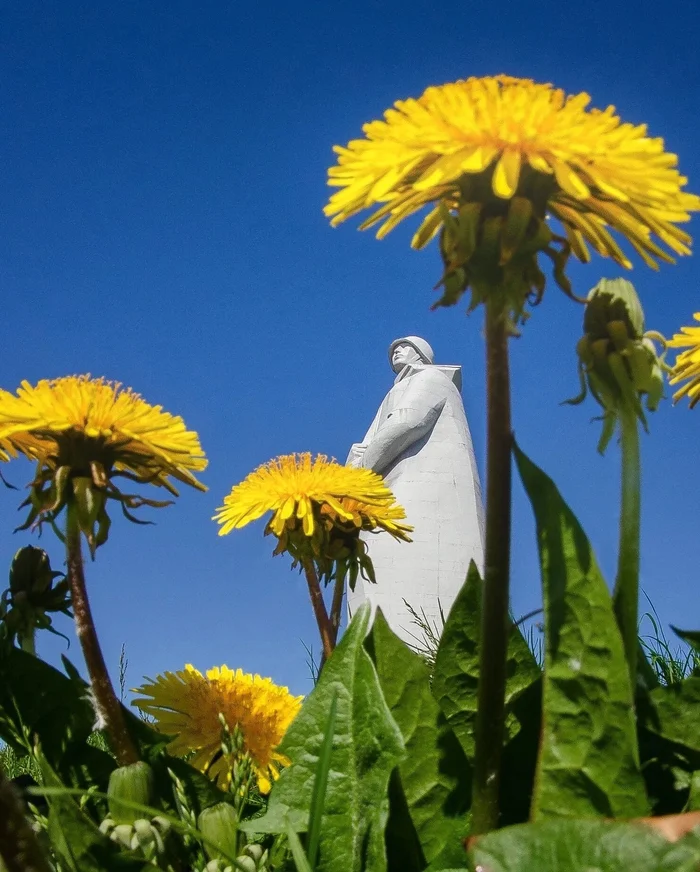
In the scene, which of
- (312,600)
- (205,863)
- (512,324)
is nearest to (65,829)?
(205,863)

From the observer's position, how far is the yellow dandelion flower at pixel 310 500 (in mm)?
1261

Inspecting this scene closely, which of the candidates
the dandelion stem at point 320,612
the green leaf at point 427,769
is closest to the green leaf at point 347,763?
the green leaf at point 427,769

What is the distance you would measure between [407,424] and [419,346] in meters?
1.59

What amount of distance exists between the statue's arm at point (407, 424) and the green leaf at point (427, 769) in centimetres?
558

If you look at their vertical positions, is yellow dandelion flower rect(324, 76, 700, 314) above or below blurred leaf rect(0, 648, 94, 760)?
above

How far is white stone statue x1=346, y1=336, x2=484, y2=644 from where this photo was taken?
615cm

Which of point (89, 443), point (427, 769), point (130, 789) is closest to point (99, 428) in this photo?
point (89, 443)

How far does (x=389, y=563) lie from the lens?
6234 millimetres

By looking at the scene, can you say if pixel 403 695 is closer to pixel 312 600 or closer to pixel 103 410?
pixel 103 410

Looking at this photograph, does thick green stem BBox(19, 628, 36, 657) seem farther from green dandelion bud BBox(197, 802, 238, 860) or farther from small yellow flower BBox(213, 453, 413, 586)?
small yellow flower BBox(213, 453, 413, 586)

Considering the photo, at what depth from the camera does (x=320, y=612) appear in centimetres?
122

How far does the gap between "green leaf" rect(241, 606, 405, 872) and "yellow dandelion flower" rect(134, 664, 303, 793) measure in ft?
1.28

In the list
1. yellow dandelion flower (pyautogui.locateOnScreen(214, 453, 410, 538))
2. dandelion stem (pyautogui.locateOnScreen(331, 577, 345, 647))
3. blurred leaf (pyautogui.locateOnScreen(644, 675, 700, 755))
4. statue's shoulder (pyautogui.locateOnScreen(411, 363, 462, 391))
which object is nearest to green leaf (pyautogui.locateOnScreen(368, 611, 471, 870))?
blurred leaf (pyautogui.locateOnScreen(644, 675, 700, 755))

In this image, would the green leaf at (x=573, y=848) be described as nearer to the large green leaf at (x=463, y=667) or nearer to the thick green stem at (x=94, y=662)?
the large green leaf at (x=463, y=667)
